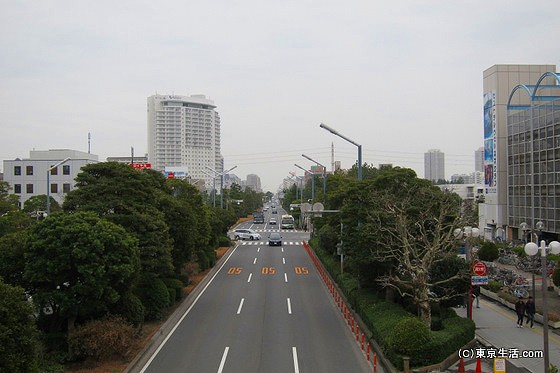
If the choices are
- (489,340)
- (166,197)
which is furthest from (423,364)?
(166,197)

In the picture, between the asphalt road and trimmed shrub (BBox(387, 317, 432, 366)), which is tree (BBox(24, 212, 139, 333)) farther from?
trimmed shrub (BBox(387, 317, 432, 366))

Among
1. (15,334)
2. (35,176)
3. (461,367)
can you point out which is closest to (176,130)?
(35,176)

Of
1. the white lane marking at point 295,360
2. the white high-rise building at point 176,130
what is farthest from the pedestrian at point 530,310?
the white high-rise building at point 176,130

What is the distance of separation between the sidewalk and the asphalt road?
478 centimetres

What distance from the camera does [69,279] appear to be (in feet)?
54.4

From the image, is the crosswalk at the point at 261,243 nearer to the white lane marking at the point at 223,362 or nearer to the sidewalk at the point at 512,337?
the sidewalk at the point at 512,337

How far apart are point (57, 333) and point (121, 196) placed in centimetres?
598

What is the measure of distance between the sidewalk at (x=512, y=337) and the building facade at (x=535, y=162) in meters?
16.4

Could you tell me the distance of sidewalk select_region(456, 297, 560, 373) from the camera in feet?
54.7

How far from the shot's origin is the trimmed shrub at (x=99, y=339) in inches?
641

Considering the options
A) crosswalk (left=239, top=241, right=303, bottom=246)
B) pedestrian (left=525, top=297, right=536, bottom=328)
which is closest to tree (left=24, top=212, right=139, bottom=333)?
pedestrian (left=525, top=297, right=536, bottom=328)

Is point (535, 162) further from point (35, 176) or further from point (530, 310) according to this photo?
point (35, 176)

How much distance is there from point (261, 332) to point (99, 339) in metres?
7.02

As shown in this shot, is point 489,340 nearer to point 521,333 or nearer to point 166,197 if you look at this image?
point 521,333
